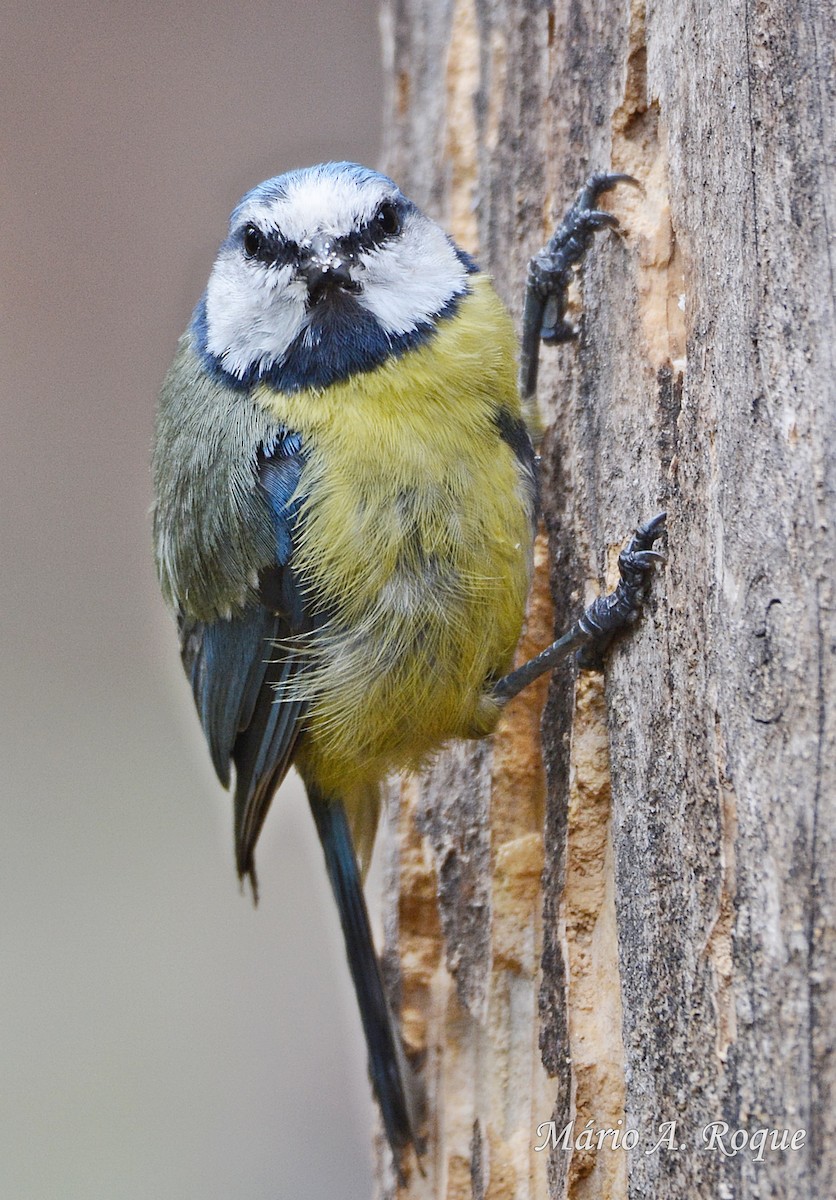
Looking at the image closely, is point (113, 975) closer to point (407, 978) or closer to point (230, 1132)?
point (230, 1132)

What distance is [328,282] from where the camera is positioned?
1.67 m

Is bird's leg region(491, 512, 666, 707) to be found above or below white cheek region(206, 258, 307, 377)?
below

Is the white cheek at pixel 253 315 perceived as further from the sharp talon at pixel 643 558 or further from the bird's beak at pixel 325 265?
the sharp talon at pixel 643 558

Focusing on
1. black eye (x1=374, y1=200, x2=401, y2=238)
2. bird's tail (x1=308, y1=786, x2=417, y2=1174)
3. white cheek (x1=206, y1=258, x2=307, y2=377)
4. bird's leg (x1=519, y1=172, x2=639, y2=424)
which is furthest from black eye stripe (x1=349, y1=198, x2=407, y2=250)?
bird's tail (x1=308, y1=786, x2=417, y2=1174)

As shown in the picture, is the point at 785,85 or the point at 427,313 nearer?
the point at 785,85

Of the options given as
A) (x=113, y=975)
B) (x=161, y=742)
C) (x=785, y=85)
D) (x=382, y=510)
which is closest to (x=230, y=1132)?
(x=113, y=975)

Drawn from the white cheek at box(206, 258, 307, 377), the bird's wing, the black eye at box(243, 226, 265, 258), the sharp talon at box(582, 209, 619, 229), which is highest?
the black eye at box(243, 226, 265, 258)

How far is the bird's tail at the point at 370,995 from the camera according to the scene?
194cm

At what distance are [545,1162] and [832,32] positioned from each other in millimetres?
1400

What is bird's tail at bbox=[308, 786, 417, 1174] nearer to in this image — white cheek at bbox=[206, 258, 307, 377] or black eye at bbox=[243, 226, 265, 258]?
white cheek at bbox=[206, 258, 307, 377]

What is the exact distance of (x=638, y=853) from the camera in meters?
1.39

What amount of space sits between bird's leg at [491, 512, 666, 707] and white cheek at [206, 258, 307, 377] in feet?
1.91

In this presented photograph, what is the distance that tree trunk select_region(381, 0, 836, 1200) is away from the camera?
1.08 m

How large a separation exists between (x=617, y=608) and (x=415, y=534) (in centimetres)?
31
